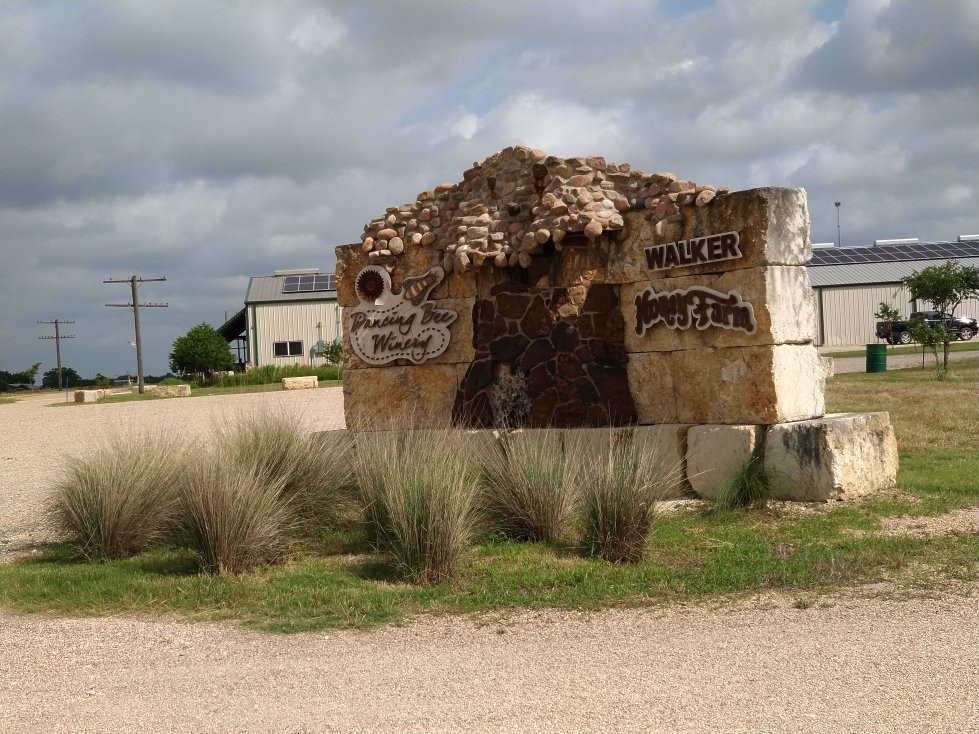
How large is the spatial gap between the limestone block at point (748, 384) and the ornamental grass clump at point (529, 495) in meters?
1.77

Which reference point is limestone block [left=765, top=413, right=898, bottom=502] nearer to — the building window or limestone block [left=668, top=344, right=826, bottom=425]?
limestone block [left=668, top=344, right=826, bottom=425]

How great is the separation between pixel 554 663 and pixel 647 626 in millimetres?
865

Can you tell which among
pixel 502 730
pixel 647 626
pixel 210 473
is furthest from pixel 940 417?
pixel 502 730

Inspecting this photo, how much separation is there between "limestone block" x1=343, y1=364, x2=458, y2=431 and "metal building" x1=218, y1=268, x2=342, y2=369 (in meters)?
37.3

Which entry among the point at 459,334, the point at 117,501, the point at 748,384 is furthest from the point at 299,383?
the point at 748,384

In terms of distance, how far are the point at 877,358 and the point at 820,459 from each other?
17409 mm

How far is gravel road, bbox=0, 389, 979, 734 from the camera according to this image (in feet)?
13.9

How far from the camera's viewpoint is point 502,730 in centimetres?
414

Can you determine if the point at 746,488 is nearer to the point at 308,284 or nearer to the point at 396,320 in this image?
the point at 396,320

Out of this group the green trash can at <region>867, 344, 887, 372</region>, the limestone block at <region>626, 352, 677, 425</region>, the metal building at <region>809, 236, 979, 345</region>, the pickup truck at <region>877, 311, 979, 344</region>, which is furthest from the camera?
the metal building at <region>809, 236, 979, 345</region>

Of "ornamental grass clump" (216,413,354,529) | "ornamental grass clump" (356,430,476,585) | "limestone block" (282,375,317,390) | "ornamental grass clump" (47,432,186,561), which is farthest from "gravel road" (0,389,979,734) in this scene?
"limestone block" (282,375,317,390)

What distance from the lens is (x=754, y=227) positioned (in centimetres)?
882

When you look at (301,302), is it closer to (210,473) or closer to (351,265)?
(351,265)

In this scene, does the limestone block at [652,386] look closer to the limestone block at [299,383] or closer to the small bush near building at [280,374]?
the limestone block at [299,383]
